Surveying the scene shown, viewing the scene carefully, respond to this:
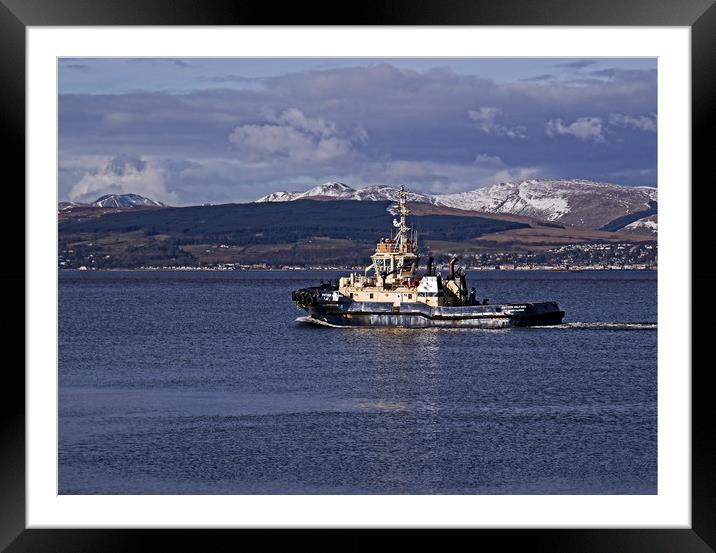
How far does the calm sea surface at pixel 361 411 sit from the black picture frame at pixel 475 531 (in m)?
6.24

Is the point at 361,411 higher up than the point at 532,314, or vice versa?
the point at 532,314

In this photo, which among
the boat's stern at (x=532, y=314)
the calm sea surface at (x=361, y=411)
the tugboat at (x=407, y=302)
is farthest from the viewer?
the boat's stern at (x=532, y=314)

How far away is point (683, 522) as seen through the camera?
6.20m

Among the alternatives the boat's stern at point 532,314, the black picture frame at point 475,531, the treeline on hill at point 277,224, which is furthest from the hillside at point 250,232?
the black picture frame at point 475,531

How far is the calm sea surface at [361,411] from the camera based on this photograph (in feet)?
43.5

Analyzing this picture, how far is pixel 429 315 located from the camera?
34.2 m

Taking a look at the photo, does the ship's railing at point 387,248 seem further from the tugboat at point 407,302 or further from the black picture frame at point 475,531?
the black picture frame at point 475,531

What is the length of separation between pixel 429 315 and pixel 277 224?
108m

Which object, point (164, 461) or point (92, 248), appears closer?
point (164, 461)

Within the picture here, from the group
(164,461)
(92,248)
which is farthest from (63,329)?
(92,248)

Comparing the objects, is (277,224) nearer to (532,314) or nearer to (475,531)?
(532,314)

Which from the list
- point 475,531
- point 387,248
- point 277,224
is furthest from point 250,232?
point 475,531
